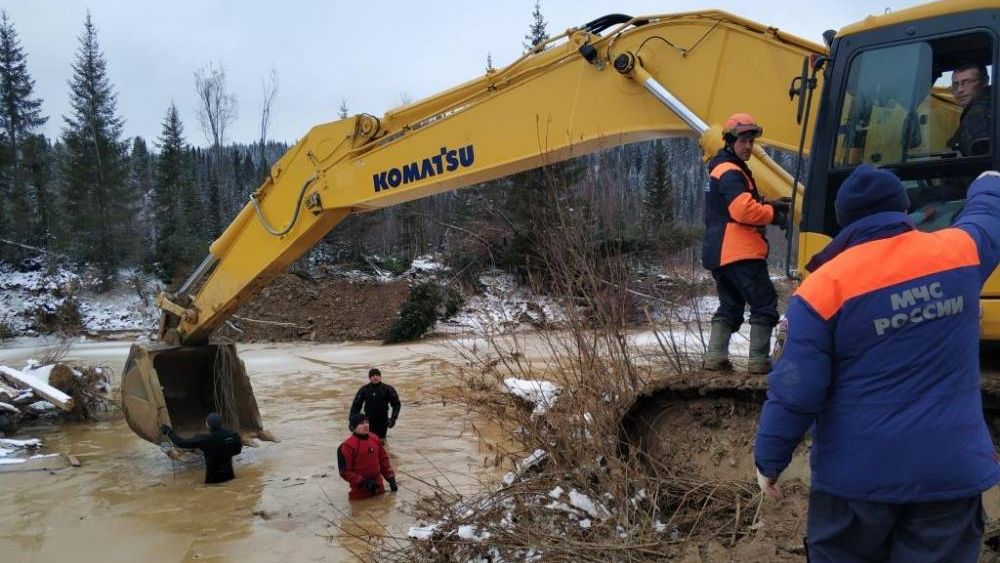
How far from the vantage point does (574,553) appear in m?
3.83

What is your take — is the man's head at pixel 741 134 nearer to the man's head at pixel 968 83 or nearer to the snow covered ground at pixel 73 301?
the man's head at pixel 968 83

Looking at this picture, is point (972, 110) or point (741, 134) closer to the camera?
point (972, 110)

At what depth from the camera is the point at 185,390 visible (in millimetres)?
9414

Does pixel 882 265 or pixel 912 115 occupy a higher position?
pixel 912 115

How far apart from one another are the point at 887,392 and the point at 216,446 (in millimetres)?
7820

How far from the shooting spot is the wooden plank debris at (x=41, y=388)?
12195 millimetres

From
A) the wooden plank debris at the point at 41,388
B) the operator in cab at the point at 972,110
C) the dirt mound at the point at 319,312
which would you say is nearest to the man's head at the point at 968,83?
the operator in cab at the point at 972,110

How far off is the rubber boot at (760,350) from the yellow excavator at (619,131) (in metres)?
0.51

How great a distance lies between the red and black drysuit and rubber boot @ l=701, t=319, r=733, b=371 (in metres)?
4.46

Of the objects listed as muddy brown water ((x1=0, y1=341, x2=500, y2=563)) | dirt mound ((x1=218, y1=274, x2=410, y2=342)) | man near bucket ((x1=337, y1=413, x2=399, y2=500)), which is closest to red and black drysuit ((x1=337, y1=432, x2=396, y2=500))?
man near bucket ((x1=337, y1=413, x2=399, y2=500))

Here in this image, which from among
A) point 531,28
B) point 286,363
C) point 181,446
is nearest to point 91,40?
point 531,28

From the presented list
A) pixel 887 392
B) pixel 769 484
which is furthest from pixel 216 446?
pixel 887 392

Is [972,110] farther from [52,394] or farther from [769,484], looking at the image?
[52,394]

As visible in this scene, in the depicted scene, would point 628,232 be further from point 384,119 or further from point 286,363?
point 286,363
